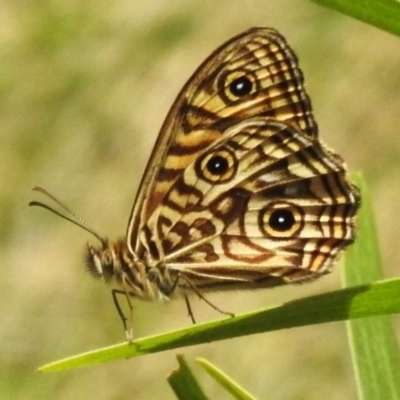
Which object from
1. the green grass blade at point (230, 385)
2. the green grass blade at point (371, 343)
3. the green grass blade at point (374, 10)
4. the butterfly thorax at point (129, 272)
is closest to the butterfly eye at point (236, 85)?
the butterfly thorax at point (129, 272)

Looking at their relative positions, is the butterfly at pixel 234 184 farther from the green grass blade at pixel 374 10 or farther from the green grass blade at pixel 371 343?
the green grass blade at pixel 374 10

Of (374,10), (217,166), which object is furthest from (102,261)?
(374,10)

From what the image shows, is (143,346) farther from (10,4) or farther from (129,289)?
(10,4)

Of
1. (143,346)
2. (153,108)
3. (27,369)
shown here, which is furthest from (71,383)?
(143,346)

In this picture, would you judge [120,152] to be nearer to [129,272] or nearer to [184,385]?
[129,272]

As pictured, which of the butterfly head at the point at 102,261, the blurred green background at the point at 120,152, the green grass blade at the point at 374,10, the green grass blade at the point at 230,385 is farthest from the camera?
the blurred green background at the point at 120,152

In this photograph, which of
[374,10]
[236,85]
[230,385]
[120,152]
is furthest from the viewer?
[120,152]

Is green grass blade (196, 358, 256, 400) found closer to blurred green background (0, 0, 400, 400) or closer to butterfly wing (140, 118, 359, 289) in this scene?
butterfly wing (140, 118, 359, 289)
